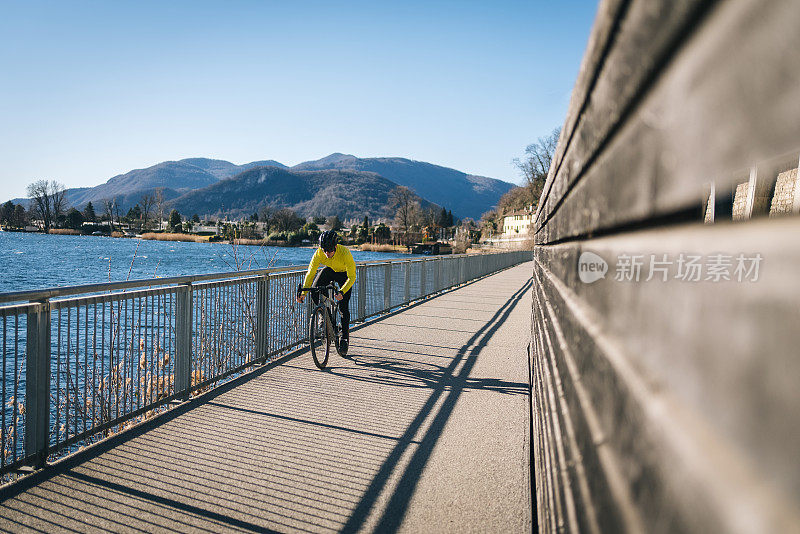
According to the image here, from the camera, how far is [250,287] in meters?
7.59

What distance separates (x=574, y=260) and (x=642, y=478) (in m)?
1.05

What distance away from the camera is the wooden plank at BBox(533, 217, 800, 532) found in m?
0.36

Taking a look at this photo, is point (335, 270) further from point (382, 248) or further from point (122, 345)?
point (382, 248)

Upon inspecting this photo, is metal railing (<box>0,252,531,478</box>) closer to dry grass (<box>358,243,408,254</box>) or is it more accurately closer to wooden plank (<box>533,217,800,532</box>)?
→ wooden plank (<box>533,217,800,532</box>)

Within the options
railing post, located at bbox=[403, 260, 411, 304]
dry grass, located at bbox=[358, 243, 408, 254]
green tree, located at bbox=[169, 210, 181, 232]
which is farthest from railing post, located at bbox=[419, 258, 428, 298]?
green tree, located at bbox=[169, 210, 181, 232]

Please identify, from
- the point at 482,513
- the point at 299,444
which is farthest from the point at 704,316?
the point at 299,444

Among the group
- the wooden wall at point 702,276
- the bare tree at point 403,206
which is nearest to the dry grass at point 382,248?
the bare tree at point 403,206

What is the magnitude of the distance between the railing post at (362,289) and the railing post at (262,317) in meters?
3.76

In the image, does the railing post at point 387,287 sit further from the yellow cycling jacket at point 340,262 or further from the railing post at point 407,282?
the yellow cycling jacket at point 340,262

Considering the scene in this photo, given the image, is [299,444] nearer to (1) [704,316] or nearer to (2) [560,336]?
(2) [560,336]

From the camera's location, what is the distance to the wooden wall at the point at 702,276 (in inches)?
14.5

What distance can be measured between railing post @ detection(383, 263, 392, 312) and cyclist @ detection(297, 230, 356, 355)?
15.6 ft

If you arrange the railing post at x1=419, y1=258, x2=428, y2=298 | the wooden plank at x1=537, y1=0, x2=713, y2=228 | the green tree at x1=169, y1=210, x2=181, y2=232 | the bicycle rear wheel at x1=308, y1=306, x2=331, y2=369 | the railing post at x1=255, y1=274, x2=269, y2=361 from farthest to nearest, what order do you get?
1. the green tree at x1=169, y1=210, x2=181, y2=232
2. the railing post at x1=419, y1=258, x2=428, y2=298
3. the railing post at x1=255, y1=274, x2=269, y2=361
4. the bicycle rear wheel at x1=308, y1=306, x2=331, y2=369
5. the wooden plank at x1=537, y1=0, x2=713, y2=228

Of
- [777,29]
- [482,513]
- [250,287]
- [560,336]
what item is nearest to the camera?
Answer: [777,29]
